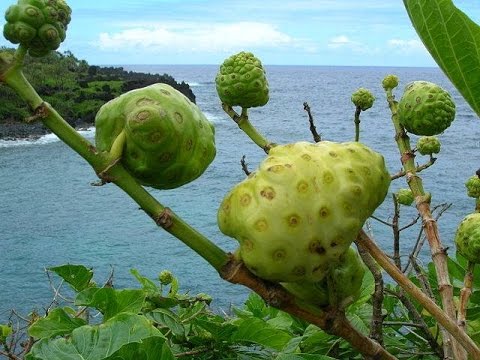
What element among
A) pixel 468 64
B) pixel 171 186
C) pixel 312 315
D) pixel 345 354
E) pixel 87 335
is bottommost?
pixel 345 354

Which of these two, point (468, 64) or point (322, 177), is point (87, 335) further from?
point (468, 64)

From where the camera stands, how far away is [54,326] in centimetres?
187

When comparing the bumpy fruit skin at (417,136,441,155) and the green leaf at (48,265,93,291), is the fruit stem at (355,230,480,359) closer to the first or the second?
the green leaf at (48,265,93,291)

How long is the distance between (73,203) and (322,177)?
84.6 ft

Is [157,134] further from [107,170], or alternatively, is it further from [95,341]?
[95,341]

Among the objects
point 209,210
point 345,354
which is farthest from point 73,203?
point 345,354

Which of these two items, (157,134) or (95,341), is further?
(95,341)

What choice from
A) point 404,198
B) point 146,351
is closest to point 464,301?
point 146,351

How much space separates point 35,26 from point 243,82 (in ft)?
2.62

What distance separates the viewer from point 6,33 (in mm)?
1020

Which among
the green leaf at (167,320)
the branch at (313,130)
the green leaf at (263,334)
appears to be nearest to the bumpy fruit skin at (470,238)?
the branch at (313,130)

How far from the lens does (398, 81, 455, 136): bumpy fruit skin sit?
1742 millimetres

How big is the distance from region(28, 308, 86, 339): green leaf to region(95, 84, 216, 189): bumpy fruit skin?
0.90m

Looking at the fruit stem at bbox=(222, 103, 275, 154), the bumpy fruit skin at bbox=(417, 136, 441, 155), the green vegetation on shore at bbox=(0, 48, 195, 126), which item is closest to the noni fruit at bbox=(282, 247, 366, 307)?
the fruit stem at bbox=(222, 103, 275, 154)
